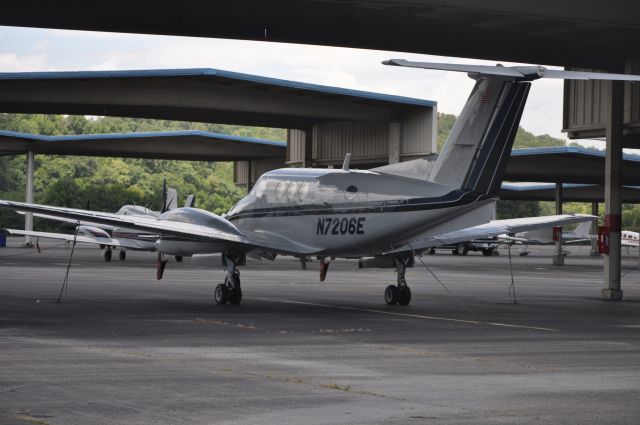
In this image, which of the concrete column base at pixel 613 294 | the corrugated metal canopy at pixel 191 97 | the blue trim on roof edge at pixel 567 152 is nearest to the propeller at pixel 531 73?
the concrete column base at pixel 613 294

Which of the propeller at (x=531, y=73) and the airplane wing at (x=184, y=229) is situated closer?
the propeller at (x=531, y=73)

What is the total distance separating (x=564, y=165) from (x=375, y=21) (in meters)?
48.7

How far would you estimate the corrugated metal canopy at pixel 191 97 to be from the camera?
1875 inches

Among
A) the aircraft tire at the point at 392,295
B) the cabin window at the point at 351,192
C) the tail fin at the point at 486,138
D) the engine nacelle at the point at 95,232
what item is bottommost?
the aircraft tire at the point at 392,295

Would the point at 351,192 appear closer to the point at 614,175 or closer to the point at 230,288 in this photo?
the point at 230,288

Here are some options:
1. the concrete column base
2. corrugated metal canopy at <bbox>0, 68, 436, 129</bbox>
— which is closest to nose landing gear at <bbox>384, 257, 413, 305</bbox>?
the concrete column base

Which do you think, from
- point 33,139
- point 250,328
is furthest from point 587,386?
point 33,139

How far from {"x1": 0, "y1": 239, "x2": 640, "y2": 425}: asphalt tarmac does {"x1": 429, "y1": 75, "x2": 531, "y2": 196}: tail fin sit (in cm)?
294

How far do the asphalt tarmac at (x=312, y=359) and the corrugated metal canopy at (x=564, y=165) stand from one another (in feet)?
119

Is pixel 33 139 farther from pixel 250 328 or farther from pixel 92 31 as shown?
pixel 250 328

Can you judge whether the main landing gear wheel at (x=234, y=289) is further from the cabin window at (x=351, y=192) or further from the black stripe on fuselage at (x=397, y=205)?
the cabin window at (x=351, y=192)

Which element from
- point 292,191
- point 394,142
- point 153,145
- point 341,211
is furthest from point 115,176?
point 341,211

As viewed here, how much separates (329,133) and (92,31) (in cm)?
3561

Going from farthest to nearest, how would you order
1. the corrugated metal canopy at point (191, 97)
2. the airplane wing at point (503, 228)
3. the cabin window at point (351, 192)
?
the corrugated metal canopy at point (191, 97)
the airplane wing at point (503, 228)
the cabin window at point (351, 192)
